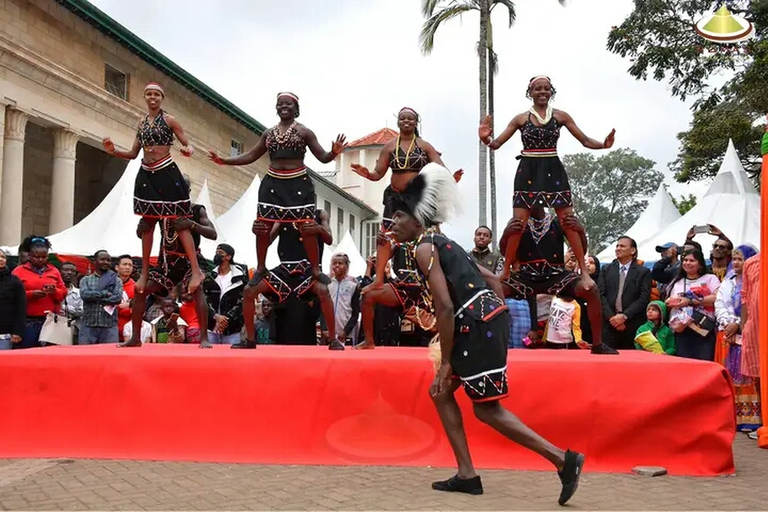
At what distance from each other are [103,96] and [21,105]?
3442mm

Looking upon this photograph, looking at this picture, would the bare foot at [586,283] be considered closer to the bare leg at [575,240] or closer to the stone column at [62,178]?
the bare leg at [575,240]

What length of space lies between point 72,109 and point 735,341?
688 inches

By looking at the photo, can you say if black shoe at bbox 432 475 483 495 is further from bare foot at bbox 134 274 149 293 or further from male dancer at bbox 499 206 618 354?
bare foot at bbox 134 274 149 293

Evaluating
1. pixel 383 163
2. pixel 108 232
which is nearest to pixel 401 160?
pixel 383 163

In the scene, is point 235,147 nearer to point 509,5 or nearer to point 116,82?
point 116,82

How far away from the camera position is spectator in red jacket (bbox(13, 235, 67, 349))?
866cm

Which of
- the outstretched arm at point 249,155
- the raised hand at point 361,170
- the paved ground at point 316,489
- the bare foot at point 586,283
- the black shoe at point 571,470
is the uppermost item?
the outstretched arm at point 249,155

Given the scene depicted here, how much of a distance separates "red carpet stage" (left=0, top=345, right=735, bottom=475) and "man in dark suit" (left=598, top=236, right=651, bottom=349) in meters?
2.07

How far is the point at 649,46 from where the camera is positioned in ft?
62.2

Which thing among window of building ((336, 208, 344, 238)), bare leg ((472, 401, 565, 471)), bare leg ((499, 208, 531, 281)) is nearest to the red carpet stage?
bare leg ((499, 208, 531, 281))

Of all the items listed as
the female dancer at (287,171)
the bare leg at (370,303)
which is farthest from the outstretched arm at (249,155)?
the bare leg at (370,303)

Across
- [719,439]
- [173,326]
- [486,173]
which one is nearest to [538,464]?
[719,439]

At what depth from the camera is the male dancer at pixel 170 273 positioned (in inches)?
263

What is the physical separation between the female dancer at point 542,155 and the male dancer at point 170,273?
2.89m
